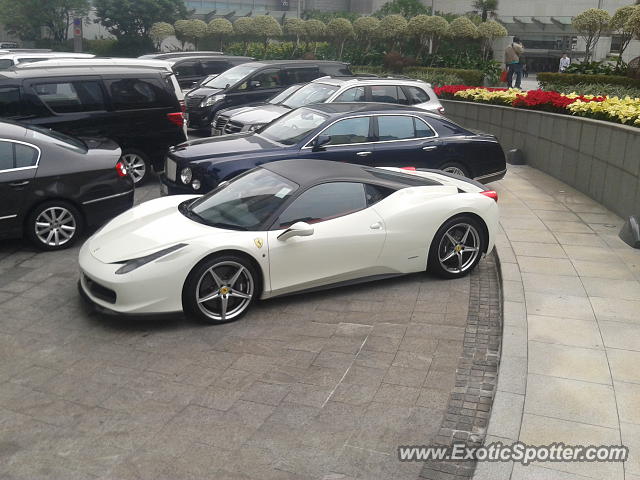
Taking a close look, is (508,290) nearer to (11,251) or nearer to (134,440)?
(134,440)

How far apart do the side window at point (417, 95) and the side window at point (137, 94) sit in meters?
4.48

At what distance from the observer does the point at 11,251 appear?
343 inches

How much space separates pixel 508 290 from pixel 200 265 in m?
2.92

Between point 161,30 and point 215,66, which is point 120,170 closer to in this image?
point 215,66

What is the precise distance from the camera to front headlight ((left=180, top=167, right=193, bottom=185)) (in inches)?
367

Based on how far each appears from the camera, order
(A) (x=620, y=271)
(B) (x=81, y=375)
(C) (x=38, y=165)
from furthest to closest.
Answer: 1. (C) (x=38, y=165)
2. (A) (x=620, y=271)
3. (B) (x=81, y=375)

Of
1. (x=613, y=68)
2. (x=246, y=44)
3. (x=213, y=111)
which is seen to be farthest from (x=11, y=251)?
(x=246, y=44)

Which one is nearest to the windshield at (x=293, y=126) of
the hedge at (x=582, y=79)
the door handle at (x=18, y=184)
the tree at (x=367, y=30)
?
the door handle at (x=18, y=184)

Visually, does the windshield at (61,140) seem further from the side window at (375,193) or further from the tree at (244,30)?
the tree at (244,30)

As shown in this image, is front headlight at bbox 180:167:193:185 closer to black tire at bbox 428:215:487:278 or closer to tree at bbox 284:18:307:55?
black tire at bbox 428:215:487:278

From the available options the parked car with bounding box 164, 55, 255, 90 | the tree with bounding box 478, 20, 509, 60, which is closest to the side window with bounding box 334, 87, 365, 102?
the parked car with bounding box 164, 55, 255, 90

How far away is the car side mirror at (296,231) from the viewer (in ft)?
21.5

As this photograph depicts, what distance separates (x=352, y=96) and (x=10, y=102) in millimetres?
5820

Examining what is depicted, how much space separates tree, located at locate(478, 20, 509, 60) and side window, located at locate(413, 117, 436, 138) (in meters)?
19.6
